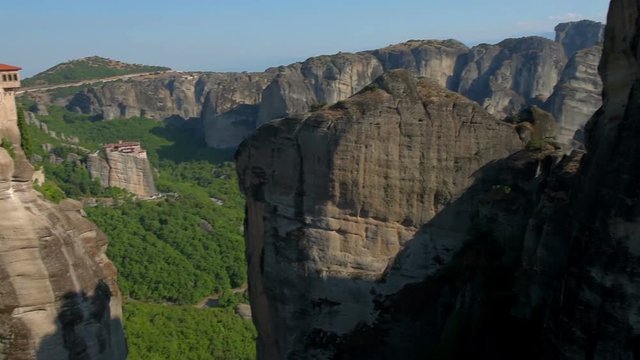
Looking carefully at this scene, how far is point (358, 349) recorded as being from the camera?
53.1 ft

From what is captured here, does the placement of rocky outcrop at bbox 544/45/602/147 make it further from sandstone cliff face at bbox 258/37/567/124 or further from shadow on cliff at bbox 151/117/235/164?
shadow on cliff at bbox 151/117/235/164

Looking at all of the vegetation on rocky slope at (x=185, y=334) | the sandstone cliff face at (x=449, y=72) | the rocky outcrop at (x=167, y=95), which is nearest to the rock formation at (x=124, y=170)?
the sandstone cliff face at (x=449, y=72)

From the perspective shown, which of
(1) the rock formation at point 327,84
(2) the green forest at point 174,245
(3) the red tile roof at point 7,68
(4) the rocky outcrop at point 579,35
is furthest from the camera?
(4) the rocky outcrop at point 579,35

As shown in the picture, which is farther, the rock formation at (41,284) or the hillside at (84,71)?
the hillside at (84,71)

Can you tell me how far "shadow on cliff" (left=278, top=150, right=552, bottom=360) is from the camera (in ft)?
45.0

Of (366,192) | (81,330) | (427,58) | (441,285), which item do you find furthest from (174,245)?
(427,58)

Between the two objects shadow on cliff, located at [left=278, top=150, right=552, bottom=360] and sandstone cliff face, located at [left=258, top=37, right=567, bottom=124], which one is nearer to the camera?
shadow on cliff, located at [left=278, top=150, right=552, bottom=360]

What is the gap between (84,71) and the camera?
136 meters

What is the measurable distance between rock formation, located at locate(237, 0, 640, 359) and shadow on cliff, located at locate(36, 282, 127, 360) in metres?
3.98

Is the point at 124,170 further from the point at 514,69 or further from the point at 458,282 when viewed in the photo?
the point at 458,282

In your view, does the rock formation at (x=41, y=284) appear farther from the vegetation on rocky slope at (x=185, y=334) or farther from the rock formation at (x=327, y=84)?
the rock formation at (x=327, y=84)

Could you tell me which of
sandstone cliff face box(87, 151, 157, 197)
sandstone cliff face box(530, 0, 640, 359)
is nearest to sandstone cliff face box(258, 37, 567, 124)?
sandstone cliff face box(87, 151, 157, 197)

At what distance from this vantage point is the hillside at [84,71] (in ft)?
421

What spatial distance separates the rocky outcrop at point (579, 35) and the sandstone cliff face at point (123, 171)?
2830 inches
